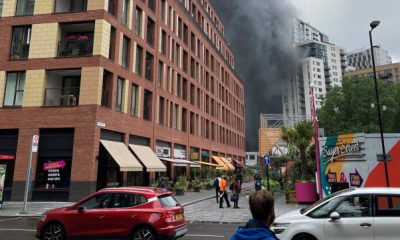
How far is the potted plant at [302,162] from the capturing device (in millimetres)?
20281

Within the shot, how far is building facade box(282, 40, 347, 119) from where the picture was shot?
13412 centimetres

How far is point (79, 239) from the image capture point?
29.7 ft

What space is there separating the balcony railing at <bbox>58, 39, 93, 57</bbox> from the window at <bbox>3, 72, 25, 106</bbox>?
3.38 meters

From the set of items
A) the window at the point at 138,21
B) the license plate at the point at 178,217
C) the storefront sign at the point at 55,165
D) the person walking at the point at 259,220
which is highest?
the window at the point at 138,21

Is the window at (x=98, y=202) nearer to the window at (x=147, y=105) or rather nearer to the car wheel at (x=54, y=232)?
the car wheel at (x=54, y=232)

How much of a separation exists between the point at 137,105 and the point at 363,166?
18.1 metres

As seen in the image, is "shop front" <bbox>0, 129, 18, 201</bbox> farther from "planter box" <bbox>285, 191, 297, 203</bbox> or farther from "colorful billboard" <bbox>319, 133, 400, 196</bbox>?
"colorful billboard" <bbox>319, 133, 400, 196</bbox>

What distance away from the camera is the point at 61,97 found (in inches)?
941

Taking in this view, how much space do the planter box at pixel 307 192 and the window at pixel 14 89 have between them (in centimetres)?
1966

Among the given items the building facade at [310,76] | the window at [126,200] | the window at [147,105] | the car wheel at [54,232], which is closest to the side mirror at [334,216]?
the window at [126,200]

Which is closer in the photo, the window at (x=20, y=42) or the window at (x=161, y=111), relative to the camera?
the window at (x=20, y=42)

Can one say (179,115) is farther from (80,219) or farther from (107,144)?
(80,219)

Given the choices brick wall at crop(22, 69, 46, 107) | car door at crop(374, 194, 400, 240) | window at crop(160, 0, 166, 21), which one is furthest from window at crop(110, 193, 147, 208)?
window at crop(160, 0, 166, 21)

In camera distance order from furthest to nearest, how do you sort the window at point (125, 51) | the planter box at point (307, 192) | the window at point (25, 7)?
the window at point (125, 51)
the window at point (25, 7)
the planter box at point (307, 192)
